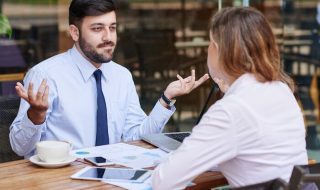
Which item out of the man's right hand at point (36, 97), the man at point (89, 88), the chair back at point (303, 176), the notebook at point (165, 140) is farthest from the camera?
the man at point (89, 88)

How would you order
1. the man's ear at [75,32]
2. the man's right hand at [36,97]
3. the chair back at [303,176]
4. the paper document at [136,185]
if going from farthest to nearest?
the man's ear at [75,32] < the man's right hand at [36,97] < the paper document at [136,185] < the chair back at [303,176]

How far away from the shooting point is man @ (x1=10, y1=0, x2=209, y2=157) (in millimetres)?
2680

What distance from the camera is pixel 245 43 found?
73.5 inches

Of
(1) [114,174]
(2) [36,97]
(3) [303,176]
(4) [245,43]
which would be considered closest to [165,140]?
(1) [114,174]

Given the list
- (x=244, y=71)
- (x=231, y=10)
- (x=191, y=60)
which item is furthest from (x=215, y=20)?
(x=191, y=60)

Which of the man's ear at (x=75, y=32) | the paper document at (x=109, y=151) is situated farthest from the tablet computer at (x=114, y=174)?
the man's ear at (x=75, y=32)

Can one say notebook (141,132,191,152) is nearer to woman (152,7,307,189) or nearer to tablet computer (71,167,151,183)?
tablet computer (71,167,151,183)

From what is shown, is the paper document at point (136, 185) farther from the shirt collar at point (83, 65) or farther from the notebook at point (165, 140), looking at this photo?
the shirt collar at point (83, 65)

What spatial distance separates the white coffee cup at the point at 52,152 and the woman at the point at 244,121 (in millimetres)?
485

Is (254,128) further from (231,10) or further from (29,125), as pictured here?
(29,125)

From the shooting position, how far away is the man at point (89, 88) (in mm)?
2680

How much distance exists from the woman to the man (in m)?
0.76

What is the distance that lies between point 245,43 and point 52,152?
82 centimetres

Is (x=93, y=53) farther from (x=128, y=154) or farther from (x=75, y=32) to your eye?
(x=128, y=154)
